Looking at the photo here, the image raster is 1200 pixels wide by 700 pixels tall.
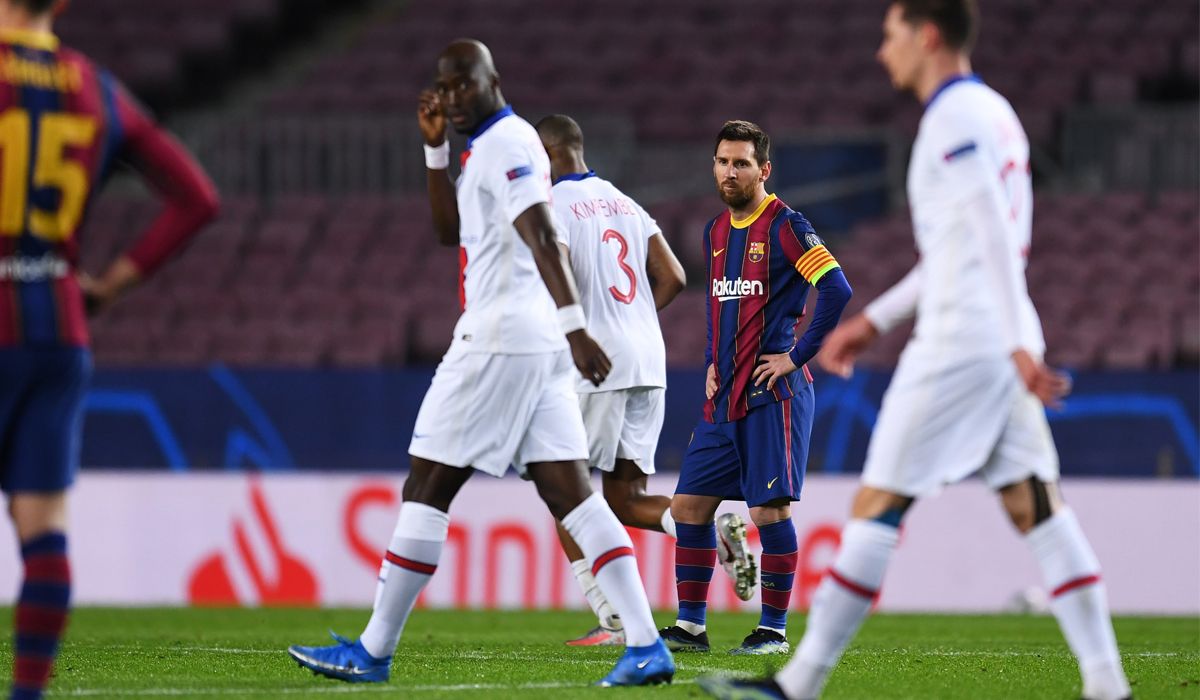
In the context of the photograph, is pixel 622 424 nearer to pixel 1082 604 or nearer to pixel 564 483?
pixel 564 483

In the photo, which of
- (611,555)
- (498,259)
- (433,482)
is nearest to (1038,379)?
(611,555)

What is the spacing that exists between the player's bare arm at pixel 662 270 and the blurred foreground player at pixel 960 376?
11.0ft

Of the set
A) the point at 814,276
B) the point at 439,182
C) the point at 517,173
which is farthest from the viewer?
the point at 814,276

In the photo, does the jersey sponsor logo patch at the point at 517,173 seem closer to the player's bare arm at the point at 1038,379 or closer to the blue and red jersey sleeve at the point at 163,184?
the blue and red jersey sleeve at the point at 163,184

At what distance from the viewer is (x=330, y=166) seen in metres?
18.6

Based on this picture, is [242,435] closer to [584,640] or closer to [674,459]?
[674,459]

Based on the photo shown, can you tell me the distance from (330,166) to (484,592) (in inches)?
295

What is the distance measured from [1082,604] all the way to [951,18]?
1.68 meters

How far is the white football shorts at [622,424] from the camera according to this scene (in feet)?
25.8

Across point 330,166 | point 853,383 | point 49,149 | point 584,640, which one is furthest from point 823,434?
point 49,149

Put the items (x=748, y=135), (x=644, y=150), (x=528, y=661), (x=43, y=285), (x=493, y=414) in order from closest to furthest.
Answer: (x=43, y=285)
(x=493, y=414)
(x=528, y=661)
(x=748, y=135)
(x=644, y=150)

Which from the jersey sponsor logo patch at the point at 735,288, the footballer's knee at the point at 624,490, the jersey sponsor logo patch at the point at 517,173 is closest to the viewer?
the jersey sponsor logo patch at the point at 517,173

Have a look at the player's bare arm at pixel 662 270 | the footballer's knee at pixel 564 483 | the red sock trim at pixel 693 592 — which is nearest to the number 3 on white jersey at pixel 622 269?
the player's bare arm at pixel 662 270

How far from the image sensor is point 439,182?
5969mm
